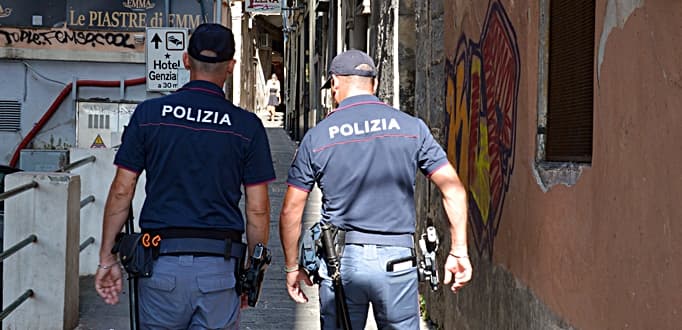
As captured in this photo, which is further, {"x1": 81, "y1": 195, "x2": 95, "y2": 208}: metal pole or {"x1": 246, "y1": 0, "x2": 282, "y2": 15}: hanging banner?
{"x1": 246, "y1": 0, "x2": 282, "y2": 15}: hanging banner

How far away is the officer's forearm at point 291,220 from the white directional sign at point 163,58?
798 cm

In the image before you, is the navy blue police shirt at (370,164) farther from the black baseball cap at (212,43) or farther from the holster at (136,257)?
the holster at (136,257)

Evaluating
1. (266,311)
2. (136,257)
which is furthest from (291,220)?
(266,311)

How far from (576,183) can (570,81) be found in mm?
480

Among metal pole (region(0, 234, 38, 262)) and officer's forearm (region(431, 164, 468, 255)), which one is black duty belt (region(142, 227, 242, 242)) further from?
metal pole (region(0, 234, 38, 262))

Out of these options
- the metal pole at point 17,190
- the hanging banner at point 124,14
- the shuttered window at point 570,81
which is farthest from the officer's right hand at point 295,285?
the hanging banner at point 124,14

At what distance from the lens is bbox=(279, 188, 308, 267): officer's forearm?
4398 millimetres

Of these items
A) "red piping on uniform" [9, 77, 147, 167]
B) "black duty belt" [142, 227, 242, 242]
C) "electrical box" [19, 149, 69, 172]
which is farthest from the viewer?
"red piping on uniform" [9, 77, 147, 167]

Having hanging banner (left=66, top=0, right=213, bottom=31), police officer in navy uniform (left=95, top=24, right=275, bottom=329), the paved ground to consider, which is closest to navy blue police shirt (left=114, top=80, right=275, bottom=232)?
police officer in navy uniform (left=95, top=24, right=275, bottom=329)

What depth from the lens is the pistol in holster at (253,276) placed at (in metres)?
3.92

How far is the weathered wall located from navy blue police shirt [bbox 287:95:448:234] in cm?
52

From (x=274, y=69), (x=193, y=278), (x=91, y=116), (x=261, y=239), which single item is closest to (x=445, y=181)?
(x=261, y=239)

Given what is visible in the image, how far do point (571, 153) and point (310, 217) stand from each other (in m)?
8.36

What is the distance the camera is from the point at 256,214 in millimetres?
3982
